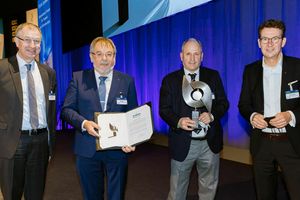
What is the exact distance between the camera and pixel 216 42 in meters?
6.02

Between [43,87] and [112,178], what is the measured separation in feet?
2.85

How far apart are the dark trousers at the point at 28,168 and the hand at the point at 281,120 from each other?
1.65m

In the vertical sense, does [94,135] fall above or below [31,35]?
below

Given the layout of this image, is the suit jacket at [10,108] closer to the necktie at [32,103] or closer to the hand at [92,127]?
the necktie at [32,103]

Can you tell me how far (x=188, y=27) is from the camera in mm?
6578

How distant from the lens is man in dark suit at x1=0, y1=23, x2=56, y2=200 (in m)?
2.51

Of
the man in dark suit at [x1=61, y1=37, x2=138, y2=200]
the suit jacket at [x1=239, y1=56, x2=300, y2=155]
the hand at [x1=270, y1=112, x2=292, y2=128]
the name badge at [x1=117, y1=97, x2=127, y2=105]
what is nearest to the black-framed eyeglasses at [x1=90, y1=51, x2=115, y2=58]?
the man in dark suit at [x1=61, y1=37, x2=138, y2=200]

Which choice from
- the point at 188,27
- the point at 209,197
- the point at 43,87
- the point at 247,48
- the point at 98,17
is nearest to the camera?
the point at 43,87

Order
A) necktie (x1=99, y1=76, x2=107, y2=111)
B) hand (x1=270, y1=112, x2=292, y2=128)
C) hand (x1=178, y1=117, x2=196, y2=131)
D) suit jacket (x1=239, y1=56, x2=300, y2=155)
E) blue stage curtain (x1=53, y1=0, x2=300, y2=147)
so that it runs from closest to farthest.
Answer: hand (x1=270, y1=112, x2=292, y2=128)
suit jacket (x1=239, y1=56, x2=300, y2=155)
necktie (x1=99, y1=76, x2=107, y2=111)
hand (x1=178, y1=117, x2=196, y2=131)
blue stage curtain (x1=53, y1=0, x2=300, y2=147)

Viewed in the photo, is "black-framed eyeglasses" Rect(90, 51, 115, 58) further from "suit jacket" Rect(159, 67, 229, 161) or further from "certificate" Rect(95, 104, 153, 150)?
"suit jacket" Rect(159, 67, 229, 161)

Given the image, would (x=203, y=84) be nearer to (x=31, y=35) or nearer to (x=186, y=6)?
(x=31, y=35)

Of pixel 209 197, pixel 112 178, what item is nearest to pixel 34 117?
pixel 112 178

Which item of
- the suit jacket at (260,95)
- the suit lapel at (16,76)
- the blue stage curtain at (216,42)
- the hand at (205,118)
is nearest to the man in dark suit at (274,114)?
the suit jacket at (260,95)

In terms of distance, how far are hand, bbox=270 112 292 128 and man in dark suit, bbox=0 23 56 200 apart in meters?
1.64
